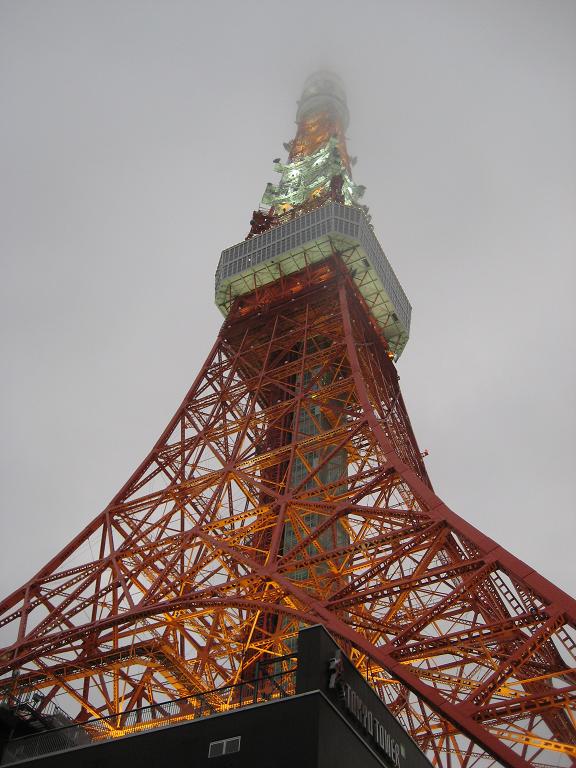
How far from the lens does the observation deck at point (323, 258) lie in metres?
36.8

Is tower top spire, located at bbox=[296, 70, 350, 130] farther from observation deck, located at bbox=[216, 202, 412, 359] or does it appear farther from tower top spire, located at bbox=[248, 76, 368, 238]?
observation deck, located at bbox=[216, 202, 412, 359]

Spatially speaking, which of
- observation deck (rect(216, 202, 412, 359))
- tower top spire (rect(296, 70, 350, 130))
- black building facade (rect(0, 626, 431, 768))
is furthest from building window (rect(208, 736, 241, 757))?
tower top spire (rect(296, 70, 350, 130))

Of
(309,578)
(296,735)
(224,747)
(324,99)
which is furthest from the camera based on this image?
(324,99)

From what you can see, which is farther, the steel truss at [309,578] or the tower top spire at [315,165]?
the tower top spire at [315,165]

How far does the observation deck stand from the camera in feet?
121

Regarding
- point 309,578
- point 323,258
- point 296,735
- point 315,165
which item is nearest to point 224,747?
point 296,735

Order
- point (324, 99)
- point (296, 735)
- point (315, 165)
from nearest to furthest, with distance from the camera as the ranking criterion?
point (296, 735)
point (315, 165)
point (324, 99)

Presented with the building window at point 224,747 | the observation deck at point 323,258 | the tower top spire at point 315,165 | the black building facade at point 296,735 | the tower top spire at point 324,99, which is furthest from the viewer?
the tower top spire at point 324,99

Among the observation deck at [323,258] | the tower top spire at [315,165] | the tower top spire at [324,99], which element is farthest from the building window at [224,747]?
the tower top spire at [324,99]

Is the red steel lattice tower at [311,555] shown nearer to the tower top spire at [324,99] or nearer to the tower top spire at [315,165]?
the tower top spire at [315,165]

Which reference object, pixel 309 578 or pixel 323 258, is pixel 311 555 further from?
pixel 323 258

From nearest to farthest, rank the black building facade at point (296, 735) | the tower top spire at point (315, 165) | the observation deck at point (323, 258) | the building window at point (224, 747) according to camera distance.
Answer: the black building facade at point (296, 735)
the building window at point (224, 747)
the observation deck at point (323, 258)
the tower top spire at point (315, 165)

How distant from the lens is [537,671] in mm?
18812

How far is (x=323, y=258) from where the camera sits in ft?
121
